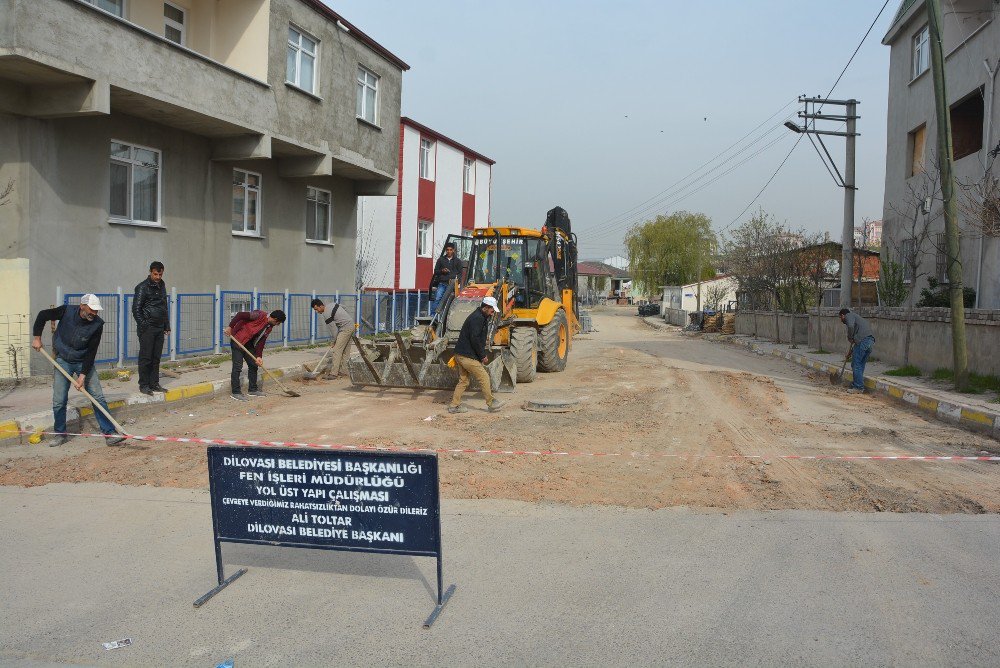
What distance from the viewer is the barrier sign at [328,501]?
4.41 meters

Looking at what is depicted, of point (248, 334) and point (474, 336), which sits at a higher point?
point (474, 336)

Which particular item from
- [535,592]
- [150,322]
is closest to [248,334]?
[150,322]

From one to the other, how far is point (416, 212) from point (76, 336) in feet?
78.4

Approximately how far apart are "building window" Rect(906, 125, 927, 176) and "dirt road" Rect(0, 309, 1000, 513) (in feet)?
41.2

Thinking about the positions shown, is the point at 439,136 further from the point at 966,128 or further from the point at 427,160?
the point at 966,128

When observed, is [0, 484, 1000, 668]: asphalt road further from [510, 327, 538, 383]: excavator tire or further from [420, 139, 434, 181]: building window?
[420, 139, 434, 181]: building window

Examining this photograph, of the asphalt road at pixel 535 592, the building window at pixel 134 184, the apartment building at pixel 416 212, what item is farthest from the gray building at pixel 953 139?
the apartment building at pixel 416 212

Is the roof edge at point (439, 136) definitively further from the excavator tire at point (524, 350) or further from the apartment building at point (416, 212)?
the excavator tire at point (524, 350)

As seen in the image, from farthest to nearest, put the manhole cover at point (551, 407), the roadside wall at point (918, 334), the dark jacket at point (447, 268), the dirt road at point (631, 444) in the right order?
the dark jacket at point (447, 268), the roadside wall at point (918, 334), the manhole cover at point (551, 407), the dirt road at point (631, 444)

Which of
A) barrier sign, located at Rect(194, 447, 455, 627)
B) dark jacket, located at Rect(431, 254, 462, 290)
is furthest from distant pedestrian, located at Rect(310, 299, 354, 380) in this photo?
barrier sign, located at Rect(194, 447, 455, 627)

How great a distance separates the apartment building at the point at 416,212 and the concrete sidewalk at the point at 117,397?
49.2ft

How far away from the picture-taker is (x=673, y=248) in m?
65.0

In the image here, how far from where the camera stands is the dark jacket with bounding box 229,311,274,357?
39.2 ft

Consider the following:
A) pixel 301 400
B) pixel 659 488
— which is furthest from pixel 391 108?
pixel 659 488
